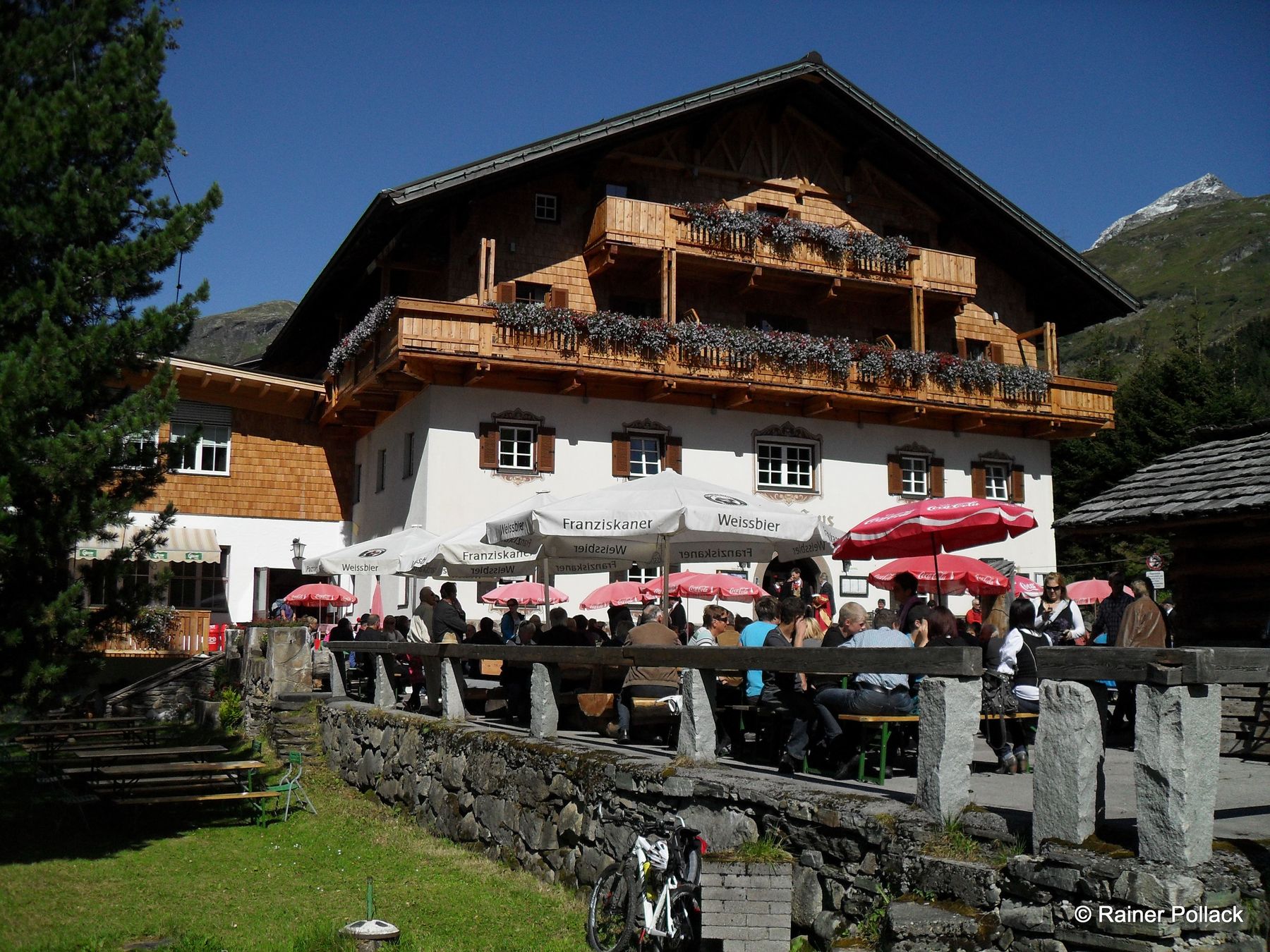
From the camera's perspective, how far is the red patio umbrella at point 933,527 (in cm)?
1166

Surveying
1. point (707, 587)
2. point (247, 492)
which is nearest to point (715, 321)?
point (707, 587)

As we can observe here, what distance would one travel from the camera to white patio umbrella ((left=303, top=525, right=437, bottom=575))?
17.0 metres

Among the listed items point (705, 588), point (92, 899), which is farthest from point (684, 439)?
point (92, 899)

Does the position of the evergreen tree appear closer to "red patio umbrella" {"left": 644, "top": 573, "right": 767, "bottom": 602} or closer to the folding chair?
the folding chair

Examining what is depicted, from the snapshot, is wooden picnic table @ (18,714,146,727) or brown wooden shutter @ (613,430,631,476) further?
brown wooden shutter @ (613,430,631,476)

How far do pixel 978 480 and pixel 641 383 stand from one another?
28.9ft

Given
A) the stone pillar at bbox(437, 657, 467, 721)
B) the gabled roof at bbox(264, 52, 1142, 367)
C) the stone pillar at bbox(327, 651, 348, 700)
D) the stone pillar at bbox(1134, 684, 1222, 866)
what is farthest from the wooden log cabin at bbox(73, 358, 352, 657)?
the stone pillar at bbox(1134, 684, 1222, 866)

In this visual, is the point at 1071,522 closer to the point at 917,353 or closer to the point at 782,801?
the point at 782,801

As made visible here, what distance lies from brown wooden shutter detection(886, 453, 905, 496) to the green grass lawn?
16.6 metres

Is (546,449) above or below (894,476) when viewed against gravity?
above

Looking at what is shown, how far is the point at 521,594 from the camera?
21.6m

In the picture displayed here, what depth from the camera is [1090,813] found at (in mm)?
5141

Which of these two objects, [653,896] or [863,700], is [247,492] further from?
[653,896]

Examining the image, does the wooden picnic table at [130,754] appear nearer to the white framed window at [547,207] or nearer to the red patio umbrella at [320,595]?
the red patio umbrella at [320,595]
